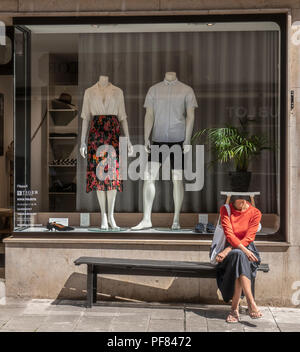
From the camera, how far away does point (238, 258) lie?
5594mm

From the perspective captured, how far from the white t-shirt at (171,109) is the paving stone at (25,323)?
2.61 metres

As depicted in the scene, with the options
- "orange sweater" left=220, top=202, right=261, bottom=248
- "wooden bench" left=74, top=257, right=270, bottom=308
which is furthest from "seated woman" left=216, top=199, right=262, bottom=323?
"wooden bench" left=74, top=257, right=270, bottom=308

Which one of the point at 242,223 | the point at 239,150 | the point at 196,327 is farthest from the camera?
the point at 239,150

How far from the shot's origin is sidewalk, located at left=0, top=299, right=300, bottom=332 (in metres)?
5.48

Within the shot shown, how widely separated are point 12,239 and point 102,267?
1188mm

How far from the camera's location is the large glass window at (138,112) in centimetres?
695

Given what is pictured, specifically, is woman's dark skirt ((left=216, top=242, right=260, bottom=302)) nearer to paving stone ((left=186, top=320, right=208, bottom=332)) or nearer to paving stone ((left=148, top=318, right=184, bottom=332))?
paving stone ((left=186, top=320, right=208, bottom=332))

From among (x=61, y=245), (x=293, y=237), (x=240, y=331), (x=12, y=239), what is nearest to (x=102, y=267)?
(x=61, y=245)

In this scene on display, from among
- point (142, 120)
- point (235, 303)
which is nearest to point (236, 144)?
point (142, 120)

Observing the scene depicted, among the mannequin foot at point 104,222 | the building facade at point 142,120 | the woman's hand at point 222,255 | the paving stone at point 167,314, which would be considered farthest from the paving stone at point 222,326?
the mannequin foot at point 104,222

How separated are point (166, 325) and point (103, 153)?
2432 millimetres

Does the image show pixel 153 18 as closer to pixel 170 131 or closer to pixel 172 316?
pixel 170 131

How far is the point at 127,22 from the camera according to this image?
6645mm

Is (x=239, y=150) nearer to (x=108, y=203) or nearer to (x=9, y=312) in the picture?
(x=108, y=203)
